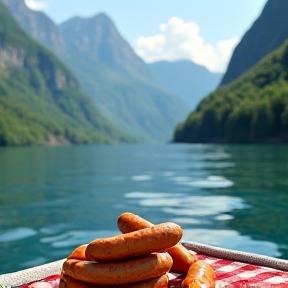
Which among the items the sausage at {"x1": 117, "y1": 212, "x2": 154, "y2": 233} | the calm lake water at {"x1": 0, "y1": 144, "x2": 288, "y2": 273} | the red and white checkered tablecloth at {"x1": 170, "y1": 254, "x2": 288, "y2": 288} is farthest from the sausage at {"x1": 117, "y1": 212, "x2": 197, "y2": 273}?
the calm lake water at {"x1": 0, "y1": 144, "x2": 288, "y2": 273}

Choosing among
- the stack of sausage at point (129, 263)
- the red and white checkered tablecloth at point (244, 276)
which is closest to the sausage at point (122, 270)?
the stack of sausage at point (129, 263)

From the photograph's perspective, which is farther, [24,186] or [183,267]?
[24,186]

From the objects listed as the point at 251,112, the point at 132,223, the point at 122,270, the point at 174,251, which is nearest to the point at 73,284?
the point at 122,270

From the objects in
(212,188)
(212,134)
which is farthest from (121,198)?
(212,134)

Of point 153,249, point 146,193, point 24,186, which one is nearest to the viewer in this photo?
point 153,249

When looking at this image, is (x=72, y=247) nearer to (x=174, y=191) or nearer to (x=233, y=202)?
(x=233, y=202)

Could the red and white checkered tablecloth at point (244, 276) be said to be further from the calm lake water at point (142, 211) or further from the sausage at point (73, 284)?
the calm lake water at point (142, 211)

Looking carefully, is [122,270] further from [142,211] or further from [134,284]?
[142,211]
